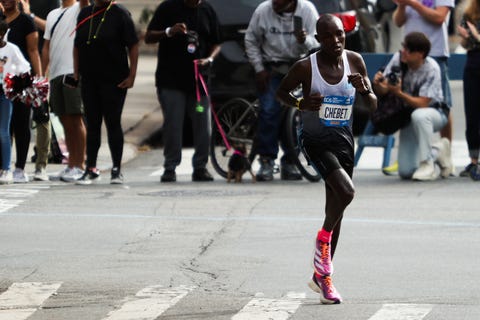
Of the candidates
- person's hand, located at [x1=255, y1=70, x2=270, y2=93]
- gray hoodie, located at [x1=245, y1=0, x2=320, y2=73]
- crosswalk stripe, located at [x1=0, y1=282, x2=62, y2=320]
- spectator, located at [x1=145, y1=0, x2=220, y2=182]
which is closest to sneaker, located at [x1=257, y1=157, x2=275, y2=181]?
spectator, located at [x1=145, y1=0, x2=220, y2=182]

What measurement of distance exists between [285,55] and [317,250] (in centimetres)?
614

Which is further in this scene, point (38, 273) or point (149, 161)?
point (149, 161)

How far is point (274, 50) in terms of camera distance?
1441 cm

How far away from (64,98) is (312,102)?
6630 mm

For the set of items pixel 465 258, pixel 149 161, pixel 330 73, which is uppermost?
pixel 330 73

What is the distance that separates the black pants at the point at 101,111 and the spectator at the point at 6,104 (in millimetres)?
629

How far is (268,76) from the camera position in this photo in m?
14.5

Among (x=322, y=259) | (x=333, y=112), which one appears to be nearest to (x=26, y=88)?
(x=333, y=112)

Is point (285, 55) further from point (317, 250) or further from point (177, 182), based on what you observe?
point (317, 250)

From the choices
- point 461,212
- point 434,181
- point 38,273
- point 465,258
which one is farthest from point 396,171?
point 38,273

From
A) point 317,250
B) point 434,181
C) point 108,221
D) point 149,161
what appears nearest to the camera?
point 317,250

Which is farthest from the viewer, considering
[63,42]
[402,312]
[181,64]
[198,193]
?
[63,42]

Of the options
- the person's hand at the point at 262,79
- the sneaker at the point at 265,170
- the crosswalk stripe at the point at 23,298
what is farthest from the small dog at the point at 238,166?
the crosswalk stripe at the point at 23,298

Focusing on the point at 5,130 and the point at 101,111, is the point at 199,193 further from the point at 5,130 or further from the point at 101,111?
the point at 5,130
